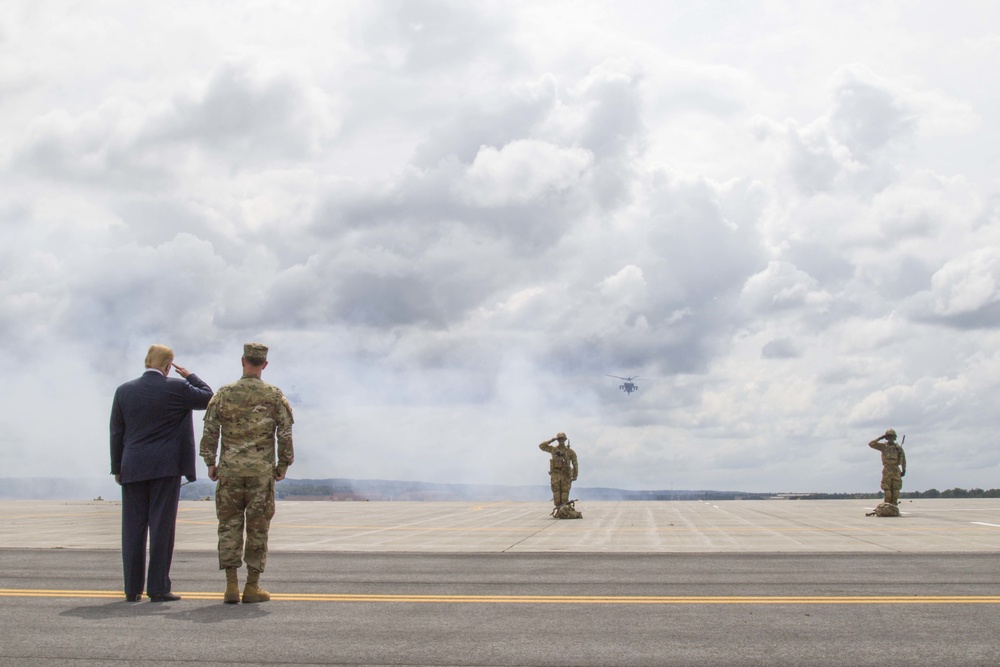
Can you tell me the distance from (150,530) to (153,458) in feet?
2.32

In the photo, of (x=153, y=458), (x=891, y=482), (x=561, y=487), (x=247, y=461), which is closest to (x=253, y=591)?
(x=247, y=461)

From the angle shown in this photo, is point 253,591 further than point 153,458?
No

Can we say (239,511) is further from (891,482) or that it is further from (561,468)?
(891,482)

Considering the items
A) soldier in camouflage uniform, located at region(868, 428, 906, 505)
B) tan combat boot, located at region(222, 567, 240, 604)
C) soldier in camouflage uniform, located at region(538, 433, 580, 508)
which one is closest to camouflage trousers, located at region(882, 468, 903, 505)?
soldier in camouflage uniform, located at region(868, 428, 906, 505)

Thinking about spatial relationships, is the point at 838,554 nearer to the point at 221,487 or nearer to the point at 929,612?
the point at 929,612

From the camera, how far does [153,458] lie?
28.3 ft

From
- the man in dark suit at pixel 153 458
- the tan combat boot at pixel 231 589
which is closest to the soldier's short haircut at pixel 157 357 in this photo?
the man in dark suit at pixel 153 458

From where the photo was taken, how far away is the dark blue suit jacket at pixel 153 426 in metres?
8.63

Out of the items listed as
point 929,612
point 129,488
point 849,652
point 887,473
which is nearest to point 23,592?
point 129,488

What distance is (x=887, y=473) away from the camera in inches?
1068

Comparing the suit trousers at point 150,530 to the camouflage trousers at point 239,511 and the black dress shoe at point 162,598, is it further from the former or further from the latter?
the camouflage trousers at point 239,511

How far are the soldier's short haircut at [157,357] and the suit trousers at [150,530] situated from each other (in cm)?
112

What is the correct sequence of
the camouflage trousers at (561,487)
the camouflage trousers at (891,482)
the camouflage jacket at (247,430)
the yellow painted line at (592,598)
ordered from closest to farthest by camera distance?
the yellow painted line at (592,598)
the camouflage jacket at (247,430)
the camouflage trousers at (561,487)
the camouflage trousers at (891,482)

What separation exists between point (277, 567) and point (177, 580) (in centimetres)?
161
